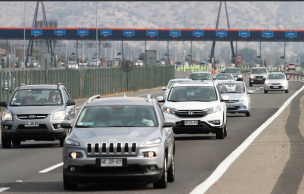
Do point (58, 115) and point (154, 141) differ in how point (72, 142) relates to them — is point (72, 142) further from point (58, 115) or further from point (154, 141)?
point (58, 115)

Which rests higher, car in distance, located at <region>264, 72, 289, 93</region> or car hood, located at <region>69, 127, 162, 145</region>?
car hood, located at <region>69, 127, 162, 145</region>

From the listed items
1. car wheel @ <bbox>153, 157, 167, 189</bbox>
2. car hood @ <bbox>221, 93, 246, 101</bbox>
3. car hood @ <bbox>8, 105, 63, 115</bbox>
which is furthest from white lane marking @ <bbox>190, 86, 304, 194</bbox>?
car hood @ <bbox>221, 93, 246, 101</bbox>

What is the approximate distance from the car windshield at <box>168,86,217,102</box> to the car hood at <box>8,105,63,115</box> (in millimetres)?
3667

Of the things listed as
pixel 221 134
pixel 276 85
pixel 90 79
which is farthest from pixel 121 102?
pixel 276 85

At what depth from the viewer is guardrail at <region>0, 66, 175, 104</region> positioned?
1260 inches

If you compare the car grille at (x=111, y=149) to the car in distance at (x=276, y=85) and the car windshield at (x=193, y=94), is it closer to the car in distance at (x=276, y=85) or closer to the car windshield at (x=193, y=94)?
the car windshield at (x=193, y=94)

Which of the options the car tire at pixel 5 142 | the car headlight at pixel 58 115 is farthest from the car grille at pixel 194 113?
the car tire at pixel 5 142

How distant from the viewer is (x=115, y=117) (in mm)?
9656

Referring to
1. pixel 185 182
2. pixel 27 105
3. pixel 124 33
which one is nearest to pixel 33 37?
pixel 124 33

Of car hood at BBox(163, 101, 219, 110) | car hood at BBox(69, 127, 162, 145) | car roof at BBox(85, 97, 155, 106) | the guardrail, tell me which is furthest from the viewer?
the guardrail

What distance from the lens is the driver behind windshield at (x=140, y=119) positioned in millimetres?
9453

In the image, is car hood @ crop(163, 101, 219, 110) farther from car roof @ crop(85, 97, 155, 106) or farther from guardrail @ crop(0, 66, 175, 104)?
guardrail @ crop(0, 66, 175, 104)

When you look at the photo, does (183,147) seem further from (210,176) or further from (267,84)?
(267,84)

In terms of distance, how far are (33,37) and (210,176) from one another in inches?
3971
